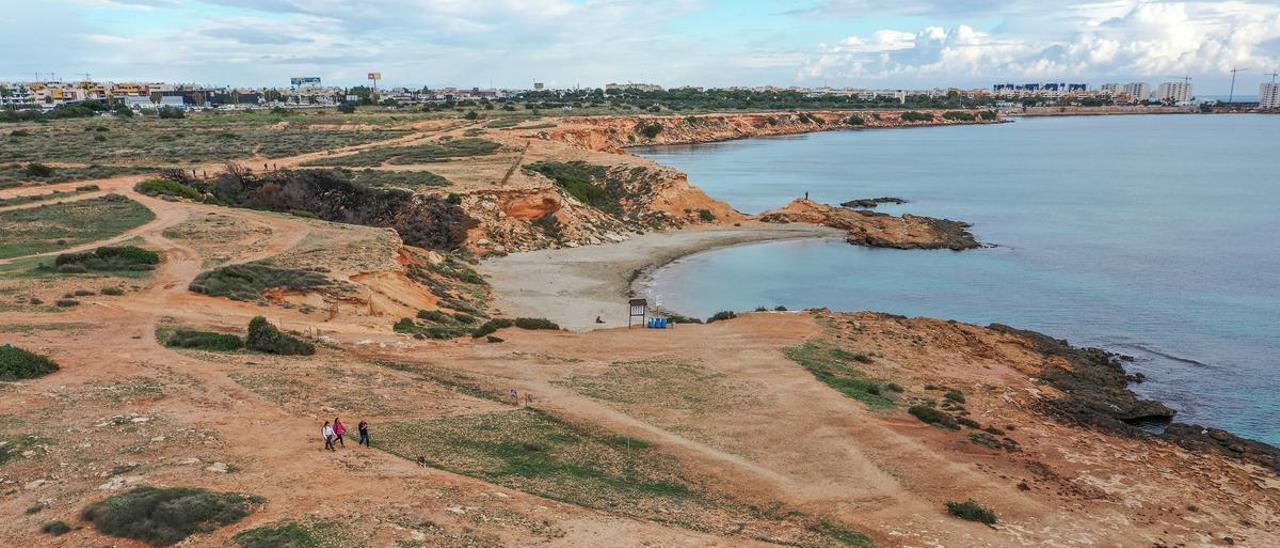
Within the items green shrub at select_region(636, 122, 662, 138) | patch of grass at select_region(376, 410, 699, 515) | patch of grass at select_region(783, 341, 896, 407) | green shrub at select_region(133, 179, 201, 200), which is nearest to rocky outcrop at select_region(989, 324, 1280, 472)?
patch of grass at select_region(783, 341, 896, 407)

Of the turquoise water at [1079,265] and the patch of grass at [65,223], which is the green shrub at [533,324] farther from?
the patch of grass at [65,223]

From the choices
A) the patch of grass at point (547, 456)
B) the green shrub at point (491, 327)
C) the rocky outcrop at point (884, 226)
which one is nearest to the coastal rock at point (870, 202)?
the rocky outcrop at point (884, 226)

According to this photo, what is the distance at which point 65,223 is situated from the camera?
39750 millimetres

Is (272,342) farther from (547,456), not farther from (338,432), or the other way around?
(547,456)

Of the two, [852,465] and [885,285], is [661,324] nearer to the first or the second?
[852,465]

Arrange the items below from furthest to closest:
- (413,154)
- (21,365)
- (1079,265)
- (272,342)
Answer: (413,154) < (1079,265) < (272,342) < (21,365)

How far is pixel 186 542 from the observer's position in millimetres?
12516

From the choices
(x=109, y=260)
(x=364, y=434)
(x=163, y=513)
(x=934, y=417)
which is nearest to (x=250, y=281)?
(x=109, y=260)

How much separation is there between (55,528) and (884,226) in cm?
6058

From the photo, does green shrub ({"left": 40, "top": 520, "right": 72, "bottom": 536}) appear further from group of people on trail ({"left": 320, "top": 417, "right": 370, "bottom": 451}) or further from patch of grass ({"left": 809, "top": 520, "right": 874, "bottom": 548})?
patch of grass ({"left": 809, "top": 520, "right": 874, "bottom": 548})

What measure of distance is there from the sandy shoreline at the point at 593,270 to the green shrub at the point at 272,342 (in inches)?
518

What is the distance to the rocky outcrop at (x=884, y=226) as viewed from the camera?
61344 millimetres

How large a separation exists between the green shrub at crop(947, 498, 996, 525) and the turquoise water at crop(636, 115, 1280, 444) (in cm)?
1443

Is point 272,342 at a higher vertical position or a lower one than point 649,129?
lower
